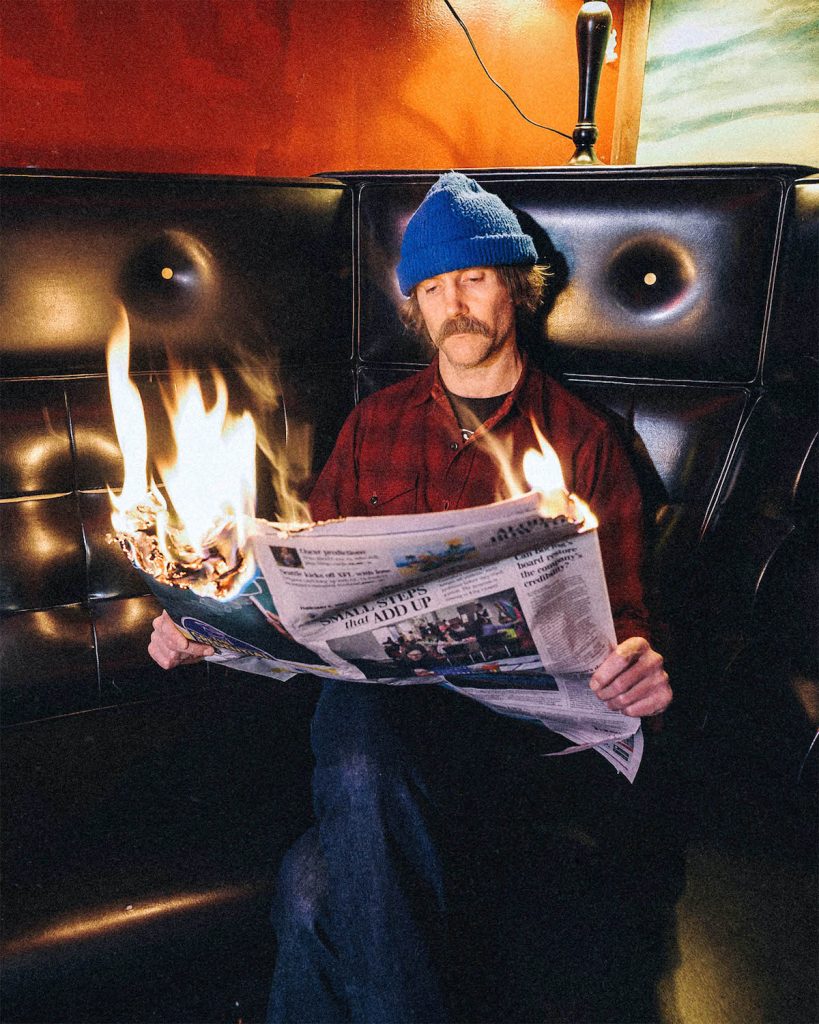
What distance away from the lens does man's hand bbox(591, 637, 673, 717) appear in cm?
84

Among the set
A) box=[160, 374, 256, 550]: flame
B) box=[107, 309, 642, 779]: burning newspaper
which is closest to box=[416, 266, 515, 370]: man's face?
box=[160, 374, 256, 550]: flame

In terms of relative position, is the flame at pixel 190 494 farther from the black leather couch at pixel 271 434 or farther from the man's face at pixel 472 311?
the man's face at pixel 472 311

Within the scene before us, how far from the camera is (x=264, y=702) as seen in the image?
127 cm

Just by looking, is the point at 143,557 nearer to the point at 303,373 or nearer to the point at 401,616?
A: the point at 401,616

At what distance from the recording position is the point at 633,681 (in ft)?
2.84

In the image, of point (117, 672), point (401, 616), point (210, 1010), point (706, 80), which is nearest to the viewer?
point (401, 616)

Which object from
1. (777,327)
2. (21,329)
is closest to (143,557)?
(21,329)

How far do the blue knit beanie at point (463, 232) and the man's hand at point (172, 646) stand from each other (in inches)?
28.2

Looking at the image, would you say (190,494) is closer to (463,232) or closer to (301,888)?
(301,888)

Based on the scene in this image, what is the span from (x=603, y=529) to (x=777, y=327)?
0.44 metres

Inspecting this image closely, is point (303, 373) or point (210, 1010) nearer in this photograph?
point (210, 1010)

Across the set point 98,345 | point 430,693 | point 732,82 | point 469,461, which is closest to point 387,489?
point 469,461

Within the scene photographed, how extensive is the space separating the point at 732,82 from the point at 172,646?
229 cm

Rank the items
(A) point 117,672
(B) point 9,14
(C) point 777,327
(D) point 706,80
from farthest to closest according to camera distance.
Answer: (D) point 706,80 < (B) point 9,14 < (A) point 117,672 < (C) point 777,327
